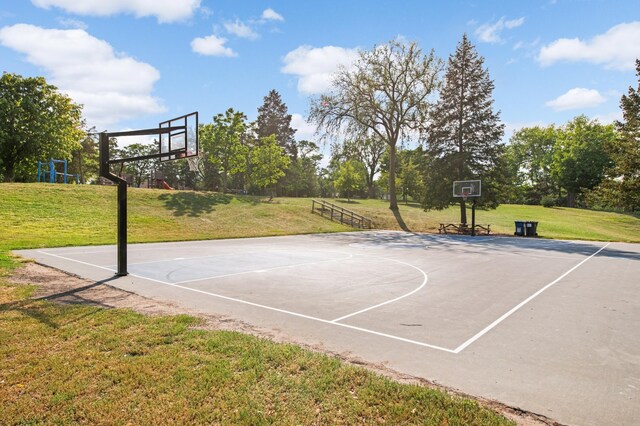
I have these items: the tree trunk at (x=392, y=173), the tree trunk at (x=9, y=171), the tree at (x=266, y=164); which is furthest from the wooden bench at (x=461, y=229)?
the tree trunk at (x=9, y=171)

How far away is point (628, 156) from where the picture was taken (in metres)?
26.9

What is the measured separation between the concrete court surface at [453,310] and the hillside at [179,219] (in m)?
8.56

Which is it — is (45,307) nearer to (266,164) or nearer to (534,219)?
(266,164)

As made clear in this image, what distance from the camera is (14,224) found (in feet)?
74.1

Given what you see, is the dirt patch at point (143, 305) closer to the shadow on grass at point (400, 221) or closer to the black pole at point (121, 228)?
the black pole at point (121, 228)

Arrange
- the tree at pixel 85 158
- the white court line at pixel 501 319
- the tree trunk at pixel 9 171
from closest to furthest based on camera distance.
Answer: the white court line at pixel 501 319
the tree trunk at pixel 9 171
the tree at pixel 85 158

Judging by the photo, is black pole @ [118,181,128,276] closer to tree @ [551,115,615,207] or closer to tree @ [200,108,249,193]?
tree @ [200,108,249,193]

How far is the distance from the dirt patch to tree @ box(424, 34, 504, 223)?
1186 inches

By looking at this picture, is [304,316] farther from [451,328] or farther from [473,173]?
[473,173]

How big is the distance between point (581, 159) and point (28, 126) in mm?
71741

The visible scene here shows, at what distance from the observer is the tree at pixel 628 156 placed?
26.6 m

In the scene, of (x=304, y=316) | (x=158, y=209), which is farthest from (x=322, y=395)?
(x=158, y=209)

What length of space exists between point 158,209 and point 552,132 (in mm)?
76357

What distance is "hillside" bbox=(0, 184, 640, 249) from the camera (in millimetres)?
22719
